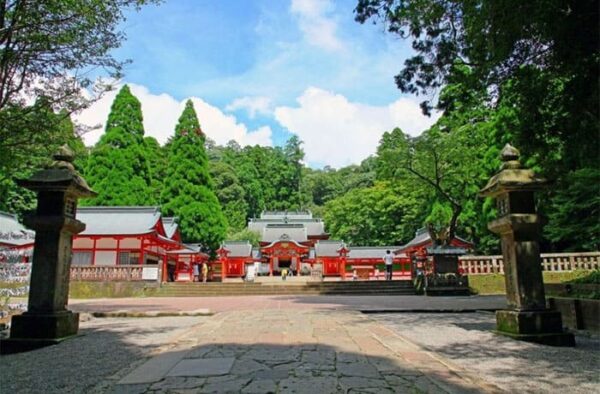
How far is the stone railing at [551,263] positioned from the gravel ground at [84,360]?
511 inches

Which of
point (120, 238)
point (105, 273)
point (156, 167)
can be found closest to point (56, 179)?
point (105, 273)

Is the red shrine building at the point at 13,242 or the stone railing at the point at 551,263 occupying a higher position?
the red shrine building at the point at 13,242

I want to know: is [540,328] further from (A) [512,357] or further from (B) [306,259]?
(B) [306,259]

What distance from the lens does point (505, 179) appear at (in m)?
6.06

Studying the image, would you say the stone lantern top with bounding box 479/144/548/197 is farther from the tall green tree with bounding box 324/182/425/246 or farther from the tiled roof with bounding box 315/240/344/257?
the tiled roof with bounding box 315/240/344/257

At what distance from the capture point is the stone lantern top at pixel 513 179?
5996 millimetres

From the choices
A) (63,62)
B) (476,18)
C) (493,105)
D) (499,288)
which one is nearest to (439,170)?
(499,288)

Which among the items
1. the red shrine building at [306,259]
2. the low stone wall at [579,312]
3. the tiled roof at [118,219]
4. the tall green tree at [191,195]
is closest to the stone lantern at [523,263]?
the low stone wall at [579,312]

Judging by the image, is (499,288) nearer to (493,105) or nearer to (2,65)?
(493,105)

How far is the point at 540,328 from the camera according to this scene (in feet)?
18.5

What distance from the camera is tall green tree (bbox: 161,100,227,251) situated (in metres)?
31.5

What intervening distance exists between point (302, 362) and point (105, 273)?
1842 cm

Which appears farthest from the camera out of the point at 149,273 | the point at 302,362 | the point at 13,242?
the point at 13,242

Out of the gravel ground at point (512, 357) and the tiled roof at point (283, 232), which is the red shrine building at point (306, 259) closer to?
the tiled roof at point (283, 232)
